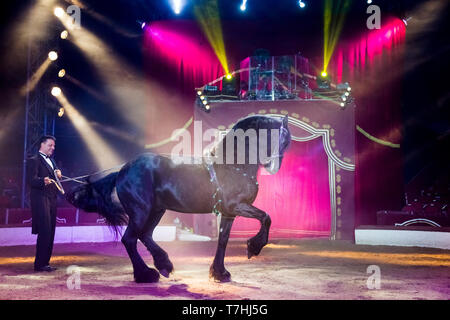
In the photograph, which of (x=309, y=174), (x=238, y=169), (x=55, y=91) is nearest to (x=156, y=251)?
(x=238, y=169)

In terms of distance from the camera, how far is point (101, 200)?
495 centimetres

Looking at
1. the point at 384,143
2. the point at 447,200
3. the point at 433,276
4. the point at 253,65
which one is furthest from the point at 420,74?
the point at 433,276

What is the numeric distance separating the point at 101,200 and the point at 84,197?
224 millimetres

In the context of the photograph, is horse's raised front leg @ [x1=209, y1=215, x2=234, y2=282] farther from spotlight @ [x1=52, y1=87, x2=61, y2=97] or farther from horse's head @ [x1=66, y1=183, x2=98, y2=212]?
spotlight @ [x1=52, y1=87, x2=61, y2=97]

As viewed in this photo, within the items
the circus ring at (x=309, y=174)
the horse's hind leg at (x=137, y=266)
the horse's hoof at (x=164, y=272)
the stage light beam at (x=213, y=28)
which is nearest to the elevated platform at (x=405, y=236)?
the circus ring at (x=309, y=174)

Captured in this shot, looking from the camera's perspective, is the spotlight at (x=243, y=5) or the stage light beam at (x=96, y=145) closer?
the spotlight at (x=243, y=5)

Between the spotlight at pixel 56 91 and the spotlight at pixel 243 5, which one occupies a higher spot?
the spotlight at pixel 243 5

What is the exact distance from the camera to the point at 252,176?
15.3 feet

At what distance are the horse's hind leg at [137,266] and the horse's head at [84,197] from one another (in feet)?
Answer: 2.09

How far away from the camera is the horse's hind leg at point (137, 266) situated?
4.59 metres

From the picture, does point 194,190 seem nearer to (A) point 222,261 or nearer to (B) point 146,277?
(A) point 222,261

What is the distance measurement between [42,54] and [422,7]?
1140 cm

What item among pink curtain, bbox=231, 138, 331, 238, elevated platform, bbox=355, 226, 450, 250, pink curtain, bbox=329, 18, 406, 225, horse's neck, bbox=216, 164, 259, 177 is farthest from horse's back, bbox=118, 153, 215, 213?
pink curtain, bbox=329, 18, 406, 225

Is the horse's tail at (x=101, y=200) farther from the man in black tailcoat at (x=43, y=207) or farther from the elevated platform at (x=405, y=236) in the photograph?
the elevated platform at (x=405, y=236)
